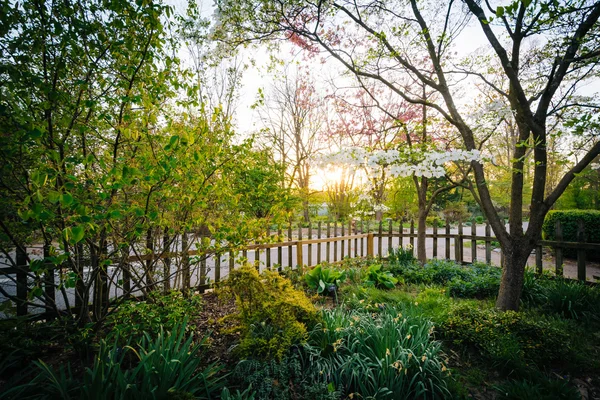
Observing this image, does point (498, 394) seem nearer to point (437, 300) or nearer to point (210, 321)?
A: point (437, 300)

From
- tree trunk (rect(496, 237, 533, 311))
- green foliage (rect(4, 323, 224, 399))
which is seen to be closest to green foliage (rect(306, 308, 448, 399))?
green foliage (rect(4, 323, 224, 399))

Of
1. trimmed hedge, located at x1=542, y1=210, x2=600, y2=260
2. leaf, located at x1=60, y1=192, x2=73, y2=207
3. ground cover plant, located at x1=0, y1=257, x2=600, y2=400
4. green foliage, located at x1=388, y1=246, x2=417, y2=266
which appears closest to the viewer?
leaf, located at x1=60, y1=192, x2=73, y2=207

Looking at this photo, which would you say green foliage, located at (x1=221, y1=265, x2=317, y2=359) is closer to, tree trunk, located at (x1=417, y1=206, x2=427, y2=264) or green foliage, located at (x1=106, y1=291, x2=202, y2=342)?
green foliage, located at (x1=106, y1=291, x2=202, y2=342)

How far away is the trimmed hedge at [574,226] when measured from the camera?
8023 millimetres

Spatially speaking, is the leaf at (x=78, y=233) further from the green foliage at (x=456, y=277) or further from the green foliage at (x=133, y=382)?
the green foliage at (x=456, y=277)

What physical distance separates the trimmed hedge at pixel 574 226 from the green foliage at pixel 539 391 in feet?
24.2

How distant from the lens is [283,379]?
2.08 m

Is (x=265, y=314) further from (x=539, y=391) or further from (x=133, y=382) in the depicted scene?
(x=539, y=391)

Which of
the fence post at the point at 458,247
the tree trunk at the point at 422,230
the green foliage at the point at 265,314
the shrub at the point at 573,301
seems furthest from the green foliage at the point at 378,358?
the fence post at the point at 458,247

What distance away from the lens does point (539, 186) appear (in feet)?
10.6

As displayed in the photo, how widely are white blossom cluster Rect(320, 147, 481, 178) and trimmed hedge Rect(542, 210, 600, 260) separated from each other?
654 centimetres

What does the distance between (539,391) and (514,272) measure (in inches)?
64.0

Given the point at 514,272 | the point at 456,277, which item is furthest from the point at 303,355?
the point at 456,277

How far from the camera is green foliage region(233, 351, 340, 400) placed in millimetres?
1953
